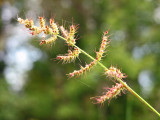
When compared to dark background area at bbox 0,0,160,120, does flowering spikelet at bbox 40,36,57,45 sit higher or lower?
lower

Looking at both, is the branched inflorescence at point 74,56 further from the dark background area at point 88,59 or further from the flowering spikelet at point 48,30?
the dark background area at point 88,59

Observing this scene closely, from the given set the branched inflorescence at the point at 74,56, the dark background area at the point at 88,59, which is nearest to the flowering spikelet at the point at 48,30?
the branched inflorescence at the point at 74,56

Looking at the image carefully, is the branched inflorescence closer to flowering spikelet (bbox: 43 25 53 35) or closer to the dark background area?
flowering spikelet (bbox: 43 25 53 35)

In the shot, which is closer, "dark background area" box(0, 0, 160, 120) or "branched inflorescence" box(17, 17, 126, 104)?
"branched inflorescence" box(17, 17, 126, 104)

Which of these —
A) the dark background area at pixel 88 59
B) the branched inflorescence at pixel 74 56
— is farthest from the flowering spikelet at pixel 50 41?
the dark background area at pixel 88 59

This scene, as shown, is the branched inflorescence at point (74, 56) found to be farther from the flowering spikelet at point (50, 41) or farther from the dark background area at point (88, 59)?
the dark background area at point (88, 59)

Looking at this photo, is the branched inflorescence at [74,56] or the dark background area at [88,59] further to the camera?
the dark background area at [88,59]

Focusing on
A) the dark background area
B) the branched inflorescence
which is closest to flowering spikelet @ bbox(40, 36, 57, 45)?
the branched inflorescence

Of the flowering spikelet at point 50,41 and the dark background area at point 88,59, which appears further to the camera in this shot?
the dark background area at point 88,59

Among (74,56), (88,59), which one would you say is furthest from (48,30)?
(88,59)

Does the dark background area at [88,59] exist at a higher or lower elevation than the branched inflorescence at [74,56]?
higher
